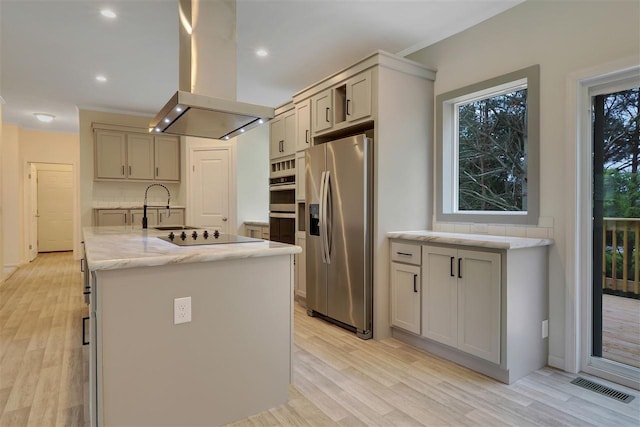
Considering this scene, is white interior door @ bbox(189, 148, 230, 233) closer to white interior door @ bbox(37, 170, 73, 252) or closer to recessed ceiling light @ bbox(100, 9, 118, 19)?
recessed ceiling light @ bbox(100, 9, 118, 19)

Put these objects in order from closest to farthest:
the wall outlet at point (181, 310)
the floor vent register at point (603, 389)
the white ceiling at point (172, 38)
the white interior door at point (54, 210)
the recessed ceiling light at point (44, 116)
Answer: the wall outlet at point (181, 310) < the floor vent register at point (603, 389) < the white ceiling at point (172, 38) < the recessed ceiling light at point (44, 116) < the white interior door at point (54, 210)

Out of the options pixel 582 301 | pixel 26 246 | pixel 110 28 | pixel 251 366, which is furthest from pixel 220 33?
pixel 26 246

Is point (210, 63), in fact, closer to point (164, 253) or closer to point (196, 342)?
point (164, 253)

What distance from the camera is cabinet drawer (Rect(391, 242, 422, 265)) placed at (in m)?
2.92

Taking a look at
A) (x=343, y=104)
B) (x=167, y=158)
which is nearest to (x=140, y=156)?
(x=167, y=158)

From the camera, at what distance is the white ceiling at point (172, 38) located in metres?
2.86

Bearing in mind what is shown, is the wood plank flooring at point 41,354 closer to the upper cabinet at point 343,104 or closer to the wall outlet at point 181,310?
the wall outlet at point 181,310

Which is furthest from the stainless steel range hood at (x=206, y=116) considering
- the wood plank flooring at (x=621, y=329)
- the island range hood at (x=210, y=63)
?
the wood plank flooring at (x=621, y=329)

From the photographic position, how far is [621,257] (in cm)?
242

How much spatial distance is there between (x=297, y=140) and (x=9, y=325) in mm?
3325

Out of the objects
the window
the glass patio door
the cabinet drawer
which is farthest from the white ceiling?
the cabinet drawer

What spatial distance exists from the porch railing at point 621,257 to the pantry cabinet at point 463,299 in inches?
31.6

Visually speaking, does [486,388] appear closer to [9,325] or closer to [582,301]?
[582,301]

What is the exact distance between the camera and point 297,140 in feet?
13.5
